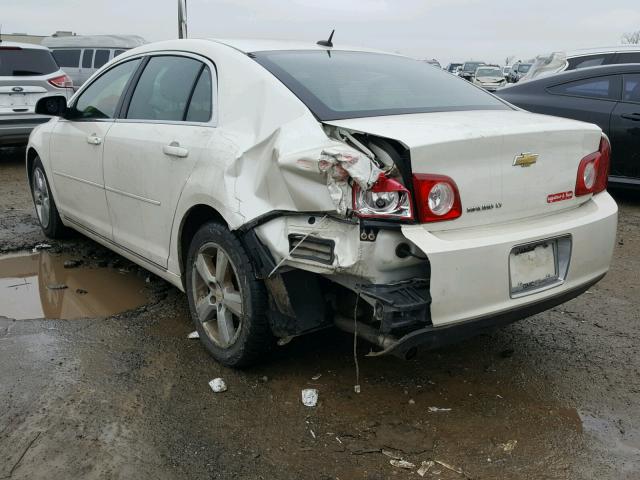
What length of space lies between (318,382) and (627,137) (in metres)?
5.09

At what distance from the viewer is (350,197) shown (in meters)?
2.59

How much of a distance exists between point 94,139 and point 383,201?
2546mm

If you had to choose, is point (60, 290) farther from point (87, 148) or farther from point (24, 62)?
point (24, 62)

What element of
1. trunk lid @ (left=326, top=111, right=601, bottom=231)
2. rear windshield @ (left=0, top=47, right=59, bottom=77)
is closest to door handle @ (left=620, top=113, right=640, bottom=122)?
trunk lid @ (left=326, top=111, right=601, bottom=231)

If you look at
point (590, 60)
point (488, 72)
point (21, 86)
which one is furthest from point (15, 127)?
point (488, 72)

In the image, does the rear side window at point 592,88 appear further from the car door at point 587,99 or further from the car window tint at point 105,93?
the car window tint at point 105,93

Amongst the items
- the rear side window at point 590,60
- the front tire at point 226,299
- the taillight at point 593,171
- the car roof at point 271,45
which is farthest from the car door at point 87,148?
the rear side window at point 590,60

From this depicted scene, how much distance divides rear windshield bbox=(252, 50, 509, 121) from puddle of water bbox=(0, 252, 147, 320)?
1994 mm

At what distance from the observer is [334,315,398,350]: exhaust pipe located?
270 centimetres

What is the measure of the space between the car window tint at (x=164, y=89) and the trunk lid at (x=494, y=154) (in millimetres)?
1251

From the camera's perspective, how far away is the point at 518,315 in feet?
9.37

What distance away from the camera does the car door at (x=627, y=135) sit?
22.0 ft

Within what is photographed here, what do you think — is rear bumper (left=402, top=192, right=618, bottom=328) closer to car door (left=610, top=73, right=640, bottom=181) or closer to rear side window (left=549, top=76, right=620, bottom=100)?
car door (left=610, top=73, right=640, bottom=181)

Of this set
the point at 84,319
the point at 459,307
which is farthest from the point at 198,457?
the point at 84,319
